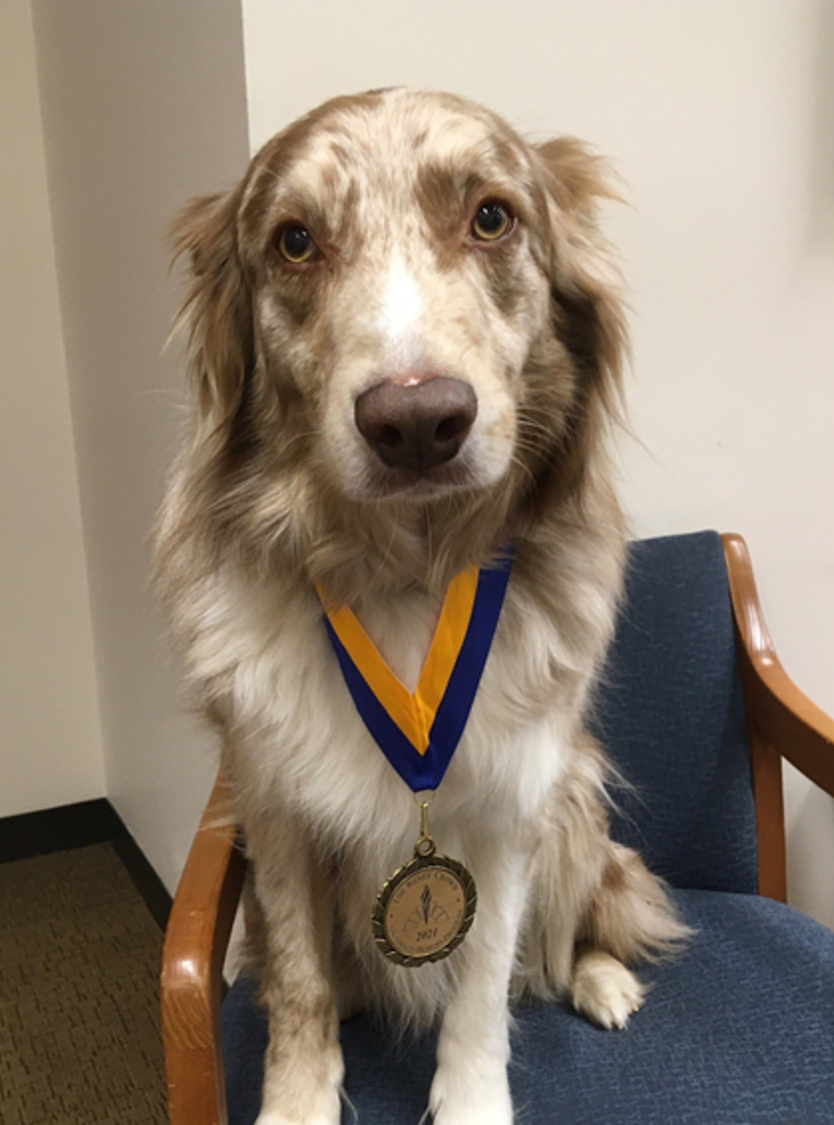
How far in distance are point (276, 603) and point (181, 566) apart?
14 centimetres

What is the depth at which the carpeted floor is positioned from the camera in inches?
73.7

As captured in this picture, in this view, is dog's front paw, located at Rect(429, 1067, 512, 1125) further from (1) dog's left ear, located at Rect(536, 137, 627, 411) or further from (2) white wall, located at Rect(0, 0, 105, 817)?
(2) white wall, located at Rect(0, 0, 105, 817)

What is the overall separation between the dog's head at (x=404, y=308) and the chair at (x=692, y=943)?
0.52 m

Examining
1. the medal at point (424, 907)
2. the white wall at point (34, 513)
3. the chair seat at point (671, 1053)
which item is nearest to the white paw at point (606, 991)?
Result: the chair seat at point (671, 1053)

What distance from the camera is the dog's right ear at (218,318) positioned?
107cm

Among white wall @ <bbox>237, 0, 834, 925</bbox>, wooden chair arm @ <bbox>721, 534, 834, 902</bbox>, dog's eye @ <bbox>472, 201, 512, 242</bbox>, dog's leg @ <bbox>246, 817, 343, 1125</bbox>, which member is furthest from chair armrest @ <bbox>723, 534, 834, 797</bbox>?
dog's eye @ <bbox>472, 201, 512, 242</bbox>

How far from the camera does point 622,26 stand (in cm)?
152

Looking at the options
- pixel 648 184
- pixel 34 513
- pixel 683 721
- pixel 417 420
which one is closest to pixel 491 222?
pixel 417 420

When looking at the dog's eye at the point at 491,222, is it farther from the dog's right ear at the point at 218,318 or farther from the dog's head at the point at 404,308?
the dog's right ear at the point at 218,318

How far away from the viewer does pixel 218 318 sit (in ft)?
3.52

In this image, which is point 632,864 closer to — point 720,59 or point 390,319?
point 390,319

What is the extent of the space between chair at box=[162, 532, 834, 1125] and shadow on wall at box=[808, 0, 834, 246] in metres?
0.57

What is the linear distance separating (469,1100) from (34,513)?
194 cm

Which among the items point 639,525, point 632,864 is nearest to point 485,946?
point 632,864
